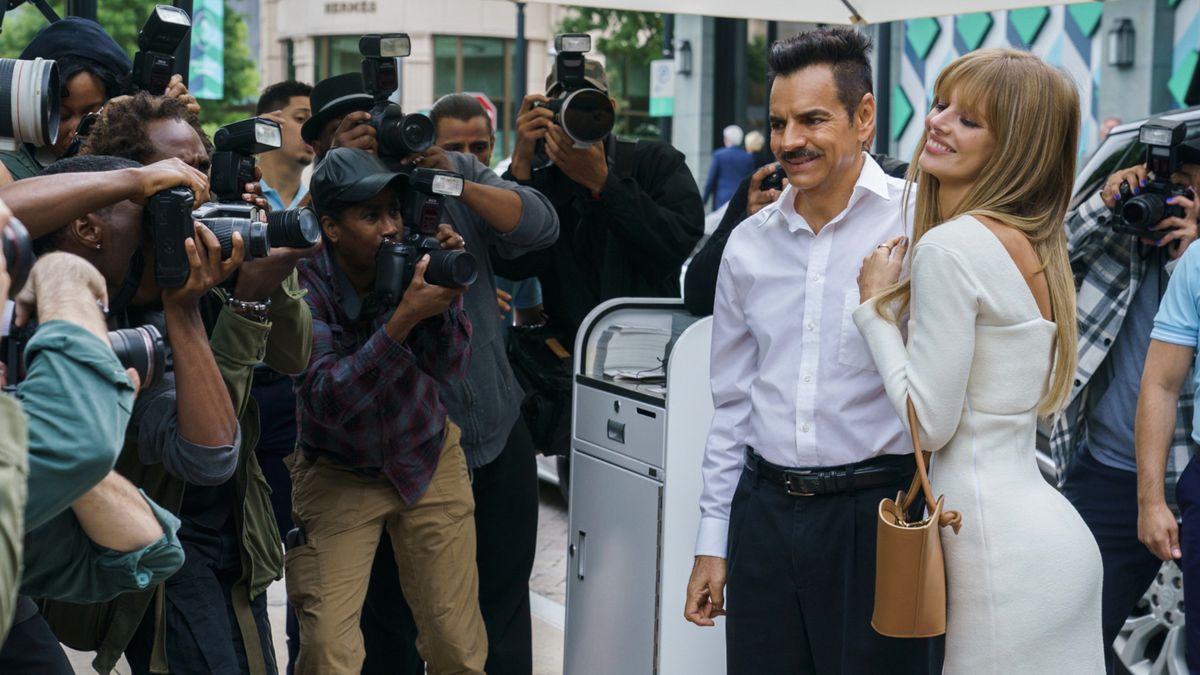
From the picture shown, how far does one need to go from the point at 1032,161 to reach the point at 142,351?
1.61 meters

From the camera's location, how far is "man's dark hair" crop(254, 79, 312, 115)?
18.9 feet

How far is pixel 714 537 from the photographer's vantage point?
10.4ft

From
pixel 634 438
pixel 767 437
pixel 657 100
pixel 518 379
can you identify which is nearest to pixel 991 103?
pixel 767 437

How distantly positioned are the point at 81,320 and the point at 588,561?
2416 millimetres

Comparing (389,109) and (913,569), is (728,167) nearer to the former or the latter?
(389,109)

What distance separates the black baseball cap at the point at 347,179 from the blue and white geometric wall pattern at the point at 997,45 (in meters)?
12.2

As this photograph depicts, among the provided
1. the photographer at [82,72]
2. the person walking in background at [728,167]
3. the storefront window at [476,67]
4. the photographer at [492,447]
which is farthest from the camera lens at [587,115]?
the storefront window at [476,67]

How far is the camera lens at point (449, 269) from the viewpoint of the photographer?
3.52 meters

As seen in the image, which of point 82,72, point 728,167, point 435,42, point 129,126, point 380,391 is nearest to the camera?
point 129,126

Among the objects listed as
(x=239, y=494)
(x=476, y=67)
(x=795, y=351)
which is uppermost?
(x=476, y=67)

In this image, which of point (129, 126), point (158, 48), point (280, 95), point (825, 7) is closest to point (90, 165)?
point (129, 126)

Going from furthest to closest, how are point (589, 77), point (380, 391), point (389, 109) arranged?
point (589, 77) → point (389, 109) → point (380, 391)

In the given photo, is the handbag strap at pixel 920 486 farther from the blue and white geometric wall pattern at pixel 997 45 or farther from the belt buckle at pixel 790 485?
the blue and white geometric wall pattern at pixel 997 45

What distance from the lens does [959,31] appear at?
1870 centimetres
